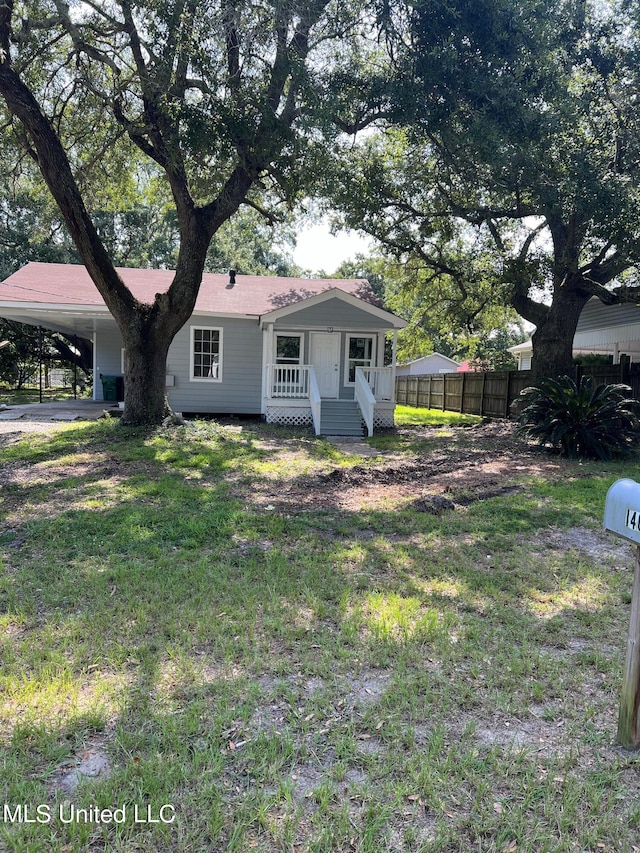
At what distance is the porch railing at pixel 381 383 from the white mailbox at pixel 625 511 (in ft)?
40.6

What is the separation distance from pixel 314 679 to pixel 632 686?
1457mm

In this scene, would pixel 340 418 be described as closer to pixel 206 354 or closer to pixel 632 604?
pixel 206 354

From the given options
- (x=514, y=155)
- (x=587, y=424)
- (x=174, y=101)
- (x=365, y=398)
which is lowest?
(x=587, y=424)

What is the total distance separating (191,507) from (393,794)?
4.44m

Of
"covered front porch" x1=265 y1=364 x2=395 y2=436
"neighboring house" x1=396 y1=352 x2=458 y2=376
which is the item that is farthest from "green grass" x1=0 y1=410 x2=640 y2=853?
"neighboring house" x1=396 y1=352 x2=458 y2=376

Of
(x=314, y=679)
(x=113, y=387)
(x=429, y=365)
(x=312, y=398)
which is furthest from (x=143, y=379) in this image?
(x=429, y=365)

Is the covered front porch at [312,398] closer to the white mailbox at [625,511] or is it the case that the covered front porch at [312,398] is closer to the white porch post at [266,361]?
the white porch post at [266,361]

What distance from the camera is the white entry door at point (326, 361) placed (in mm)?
15383

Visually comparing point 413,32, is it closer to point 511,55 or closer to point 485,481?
point 511,55

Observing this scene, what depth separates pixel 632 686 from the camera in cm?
227

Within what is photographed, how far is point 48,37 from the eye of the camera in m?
9.97

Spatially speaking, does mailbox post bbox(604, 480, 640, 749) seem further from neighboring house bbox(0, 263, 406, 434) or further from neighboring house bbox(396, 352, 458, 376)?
neighboring house bbox(396, 352, 458, 376)

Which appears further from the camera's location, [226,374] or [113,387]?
[113,387]

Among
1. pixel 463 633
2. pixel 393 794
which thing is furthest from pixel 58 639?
pixel 463 633
